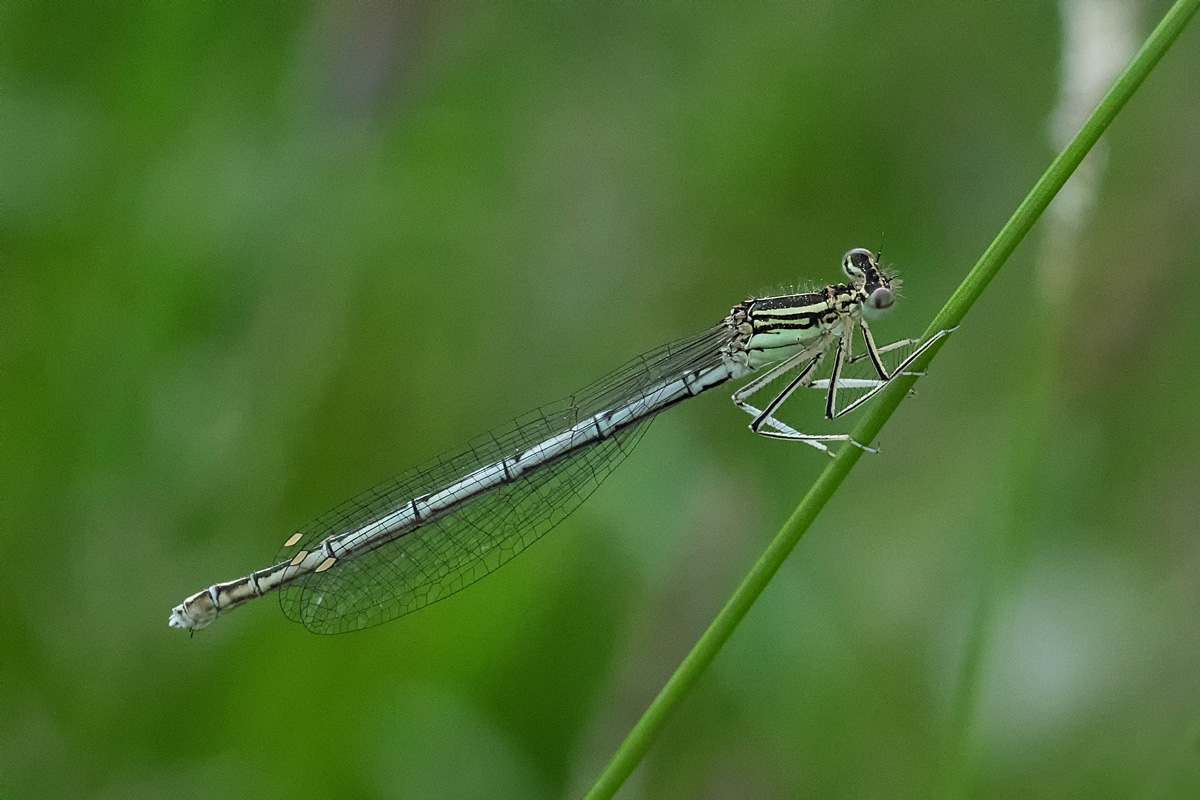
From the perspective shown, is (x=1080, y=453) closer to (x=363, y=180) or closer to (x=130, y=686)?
(x=363, y=180)

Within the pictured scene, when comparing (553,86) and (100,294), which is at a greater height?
(553,86)

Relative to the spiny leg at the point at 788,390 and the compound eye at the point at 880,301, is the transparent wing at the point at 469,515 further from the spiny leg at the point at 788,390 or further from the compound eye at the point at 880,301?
the compound eye at the point at 880,301

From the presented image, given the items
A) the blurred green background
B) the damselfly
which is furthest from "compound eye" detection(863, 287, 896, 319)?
the blurred green background

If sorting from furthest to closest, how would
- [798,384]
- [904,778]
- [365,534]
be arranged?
[365,534]
[798,384]
[904,778]

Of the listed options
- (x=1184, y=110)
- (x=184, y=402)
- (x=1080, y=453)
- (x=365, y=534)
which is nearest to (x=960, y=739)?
(x=1080, y=453)

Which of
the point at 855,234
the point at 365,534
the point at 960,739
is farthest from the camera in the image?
the point at 855,234
